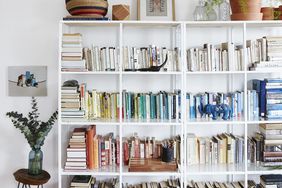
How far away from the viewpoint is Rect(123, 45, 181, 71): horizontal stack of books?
10.0 ft

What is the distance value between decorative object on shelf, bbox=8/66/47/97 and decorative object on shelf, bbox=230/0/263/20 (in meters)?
1.67

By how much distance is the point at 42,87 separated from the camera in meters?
→ 3.29

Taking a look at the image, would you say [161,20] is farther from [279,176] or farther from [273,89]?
[279,176]

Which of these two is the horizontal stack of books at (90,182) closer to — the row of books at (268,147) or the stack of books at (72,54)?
the stack of books at (72,54)

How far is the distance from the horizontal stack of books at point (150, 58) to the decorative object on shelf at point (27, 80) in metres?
0.77

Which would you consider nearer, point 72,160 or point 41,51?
point 72,160

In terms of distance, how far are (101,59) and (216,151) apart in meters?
1.20

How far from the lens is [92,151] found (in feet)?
9.89

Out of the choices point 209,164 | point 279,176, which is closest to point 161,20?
point 209,164

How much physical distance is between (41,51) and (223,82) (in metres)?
1.60

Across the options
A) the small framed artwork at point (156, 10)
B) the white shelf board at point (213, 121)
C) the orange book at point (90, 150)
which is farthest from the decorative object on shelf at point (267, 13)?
the orange book at point (90, 150)

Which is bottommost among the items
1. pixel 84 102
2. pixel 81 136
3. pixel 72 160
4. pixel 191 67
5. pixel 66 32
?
pixel 72 160

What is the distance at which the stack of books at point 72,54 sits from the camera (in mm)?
2930

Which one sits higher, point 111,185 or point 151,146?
point 151,146
